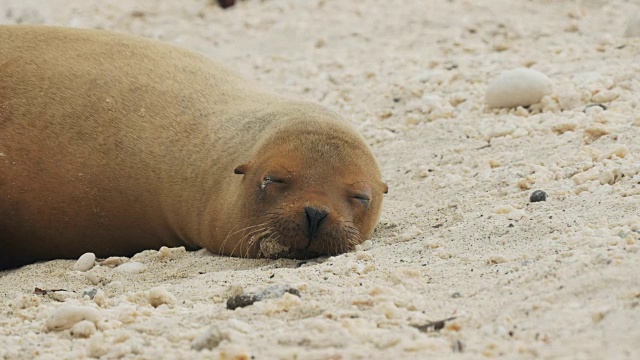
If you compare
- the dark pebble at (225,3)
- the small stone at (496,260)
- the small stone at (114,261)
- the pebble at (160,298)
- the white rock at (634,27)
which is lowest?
the small stone at (114,261)

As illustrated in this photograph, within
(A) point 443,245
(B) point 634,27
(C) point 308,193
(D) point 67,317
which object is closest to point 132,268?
(C) point 308,193

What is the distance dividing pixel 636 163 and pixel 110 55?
8.55 feet

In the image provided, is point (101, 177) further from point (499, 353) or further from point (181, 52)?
point (499, 353)

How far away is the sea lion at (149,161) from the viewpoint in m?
4.54

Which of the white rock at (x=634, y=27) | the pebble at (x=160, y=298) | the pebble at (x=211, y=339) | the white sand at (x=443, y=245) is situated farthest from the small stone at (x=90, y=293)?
the white rock at (x=634, y=27)

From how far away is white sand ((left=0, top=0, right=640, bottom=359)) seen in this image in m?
2.97

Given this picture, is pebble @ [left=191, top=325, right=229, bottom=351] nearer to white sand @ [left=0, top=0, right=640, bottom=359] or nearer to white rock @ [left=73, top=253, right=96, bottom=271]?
white sand @ [left=0, top=0, right=640, bottom=359]

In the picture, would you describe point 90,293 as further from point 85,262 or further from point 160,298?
point 85,262

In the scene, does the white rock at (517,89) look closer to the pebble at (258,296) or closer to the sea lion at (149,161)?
the sea lion at (149,161)

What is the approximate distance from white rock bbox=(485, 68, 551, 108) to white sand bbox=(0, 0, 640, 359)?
3.0 inches

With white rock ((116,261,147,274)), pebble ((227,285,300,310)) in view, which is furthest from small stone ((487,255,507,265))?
white rock ((116,261,147,274))

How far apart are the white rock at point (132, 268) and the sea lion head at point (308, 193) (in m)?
0.44

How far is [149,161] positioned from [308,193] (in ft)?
3.20

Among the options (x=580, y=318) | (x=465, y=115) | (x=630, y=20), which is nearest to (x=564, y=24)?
(x=630, y=20)
